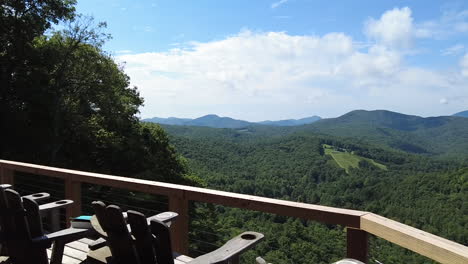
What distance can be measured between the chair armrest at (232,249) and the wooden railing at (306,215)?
0.95ft

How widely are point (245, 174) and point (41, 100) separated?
5646 cm

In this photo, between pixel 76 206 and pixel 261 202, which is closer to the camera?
pixel 261 202

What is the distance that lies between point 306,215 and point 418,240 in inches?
23.8

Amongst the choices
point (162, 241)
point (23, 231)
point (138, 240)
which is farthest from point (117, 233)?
point (23, 231)

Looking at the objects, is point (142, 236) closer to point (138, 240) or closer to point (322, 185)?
point (138, 240)

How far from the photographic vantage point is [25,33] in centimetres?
1509

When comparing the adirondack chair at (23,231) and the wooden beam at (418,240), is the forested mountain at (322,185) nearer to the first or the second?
the wooden beam at (418,240)

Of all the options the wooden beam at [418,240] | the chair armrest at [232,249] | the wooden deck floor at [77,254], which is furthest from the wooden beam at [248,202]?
the wooden deck floor at [77,254]

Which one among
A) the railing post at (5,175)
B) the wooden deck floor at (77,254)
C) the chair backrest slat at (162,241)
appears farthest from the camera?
the railing post at (5,175)

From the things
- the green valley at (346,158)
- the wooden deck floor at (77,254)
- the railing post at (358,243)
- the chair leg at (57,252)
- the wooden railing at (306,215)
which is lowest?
the green valley at (346,158)

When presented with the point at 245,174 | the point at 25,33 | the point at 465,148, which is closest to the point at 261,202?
the point at 25,33

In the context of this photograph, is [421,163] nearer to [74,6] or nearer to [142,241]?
[74,6]

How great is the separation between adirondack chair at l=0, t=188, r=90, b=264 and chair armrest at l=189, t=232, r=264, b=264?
2.83ft

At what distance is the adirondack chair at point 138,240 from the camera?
1.39 meters
